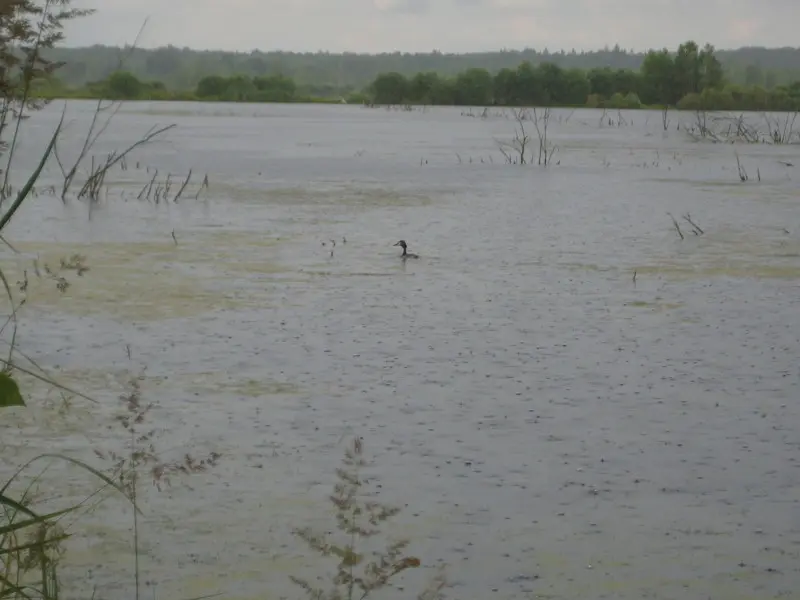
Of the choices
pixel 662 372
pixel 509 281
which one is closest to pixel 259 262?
pixel 509 281

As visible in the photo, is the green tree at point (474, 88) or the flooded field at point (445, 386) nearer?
the flooded field at point (445, 386)

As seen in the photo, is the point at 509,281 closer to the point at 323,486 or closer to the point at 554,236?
the point at 554,236

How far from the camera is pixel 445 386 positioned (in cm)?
318

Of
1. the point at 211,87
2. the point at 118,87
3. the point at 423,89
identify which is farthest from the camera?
the point at 211,87

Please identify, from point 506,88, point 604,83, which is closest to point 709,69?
point 604,83

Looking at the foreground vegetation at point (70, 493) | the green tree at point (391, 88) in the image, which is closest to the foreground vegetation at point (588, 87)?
the green tree at point (391, 88)

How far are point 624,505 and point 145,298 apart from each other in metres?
2.37

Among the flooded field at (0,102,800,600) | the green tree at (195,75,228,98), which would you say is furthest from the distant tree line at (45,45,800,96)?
the flooded field at (0,102,800,600)

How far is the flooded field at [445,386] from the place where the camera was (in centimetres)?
212

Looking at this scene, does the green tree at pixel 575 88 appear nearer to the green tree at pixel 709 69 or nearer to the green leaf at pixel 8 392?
the green tree at pixel 709 69

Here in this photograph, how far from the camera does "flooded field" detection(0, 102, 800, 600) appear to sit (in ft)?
6.95

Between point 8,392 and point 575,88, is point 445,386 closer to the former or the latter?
point 8,392

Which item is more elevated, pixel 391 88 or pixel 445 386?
pixel 391 88

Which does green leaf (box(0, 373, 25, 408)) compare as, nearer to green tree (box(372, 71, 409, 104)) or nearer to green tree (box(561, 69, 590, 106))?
green tree (box(561, 69, 590, 106))
